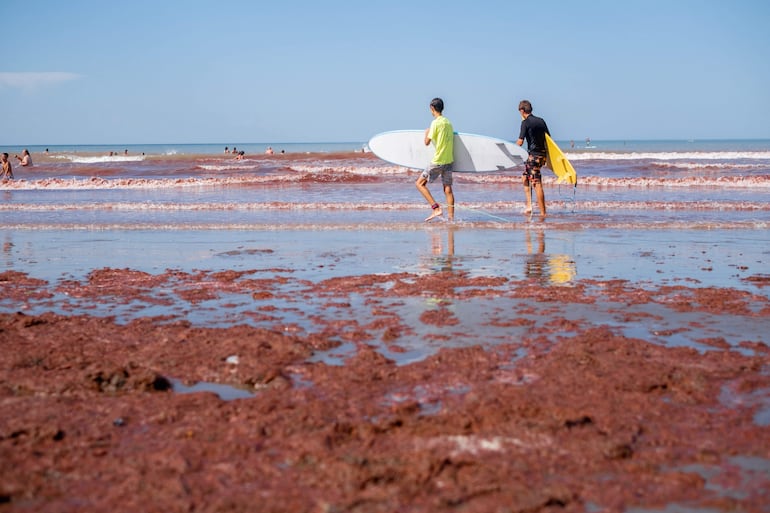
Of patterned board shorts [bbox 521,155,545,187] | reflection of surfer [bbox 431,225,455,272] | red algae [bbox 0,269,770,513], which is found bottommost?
red algae [bbox 0,269,770,513]

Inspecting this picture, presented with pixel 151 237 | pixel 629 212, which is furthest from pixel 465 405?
pixel 629 212

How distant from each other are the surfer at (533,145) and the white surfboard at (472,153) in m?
1.01

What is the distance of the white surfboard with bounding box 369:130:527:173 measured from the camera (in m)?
14.7

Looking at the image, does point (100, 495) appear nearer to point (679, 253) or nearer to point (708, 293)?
point (708, 293)

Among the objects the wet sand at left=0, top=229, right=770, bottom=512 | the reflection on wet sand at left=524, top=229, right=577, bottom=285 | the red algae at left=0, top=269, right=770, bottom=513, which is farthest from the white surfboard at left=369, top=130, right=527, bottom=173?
the red algae at left=0, top=269, right=770, bottom=513

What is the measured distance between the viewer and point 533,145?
1356cm

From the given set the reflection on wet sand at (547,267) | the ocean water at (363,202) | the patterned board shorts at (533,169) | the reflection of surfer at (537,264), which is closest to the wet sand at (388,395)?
the reflection on wet sand at (547,267)

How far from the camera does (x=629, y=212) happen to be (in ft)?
49.2

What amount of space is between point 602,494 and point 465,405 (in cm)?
100

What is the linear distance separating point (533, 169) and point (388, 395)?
33.3 feet

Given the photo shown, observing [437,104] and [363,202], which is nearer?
[437,104]

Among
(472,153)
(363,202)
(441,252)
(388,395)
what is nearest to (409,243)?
(441,252)

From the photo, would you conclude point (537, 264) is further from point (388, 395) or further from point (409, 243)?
point (388, 395)

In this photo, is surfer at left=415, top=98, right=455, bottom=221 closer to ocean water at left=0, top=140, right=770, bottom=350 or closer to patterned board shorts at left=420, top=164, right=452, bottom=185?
patterned board shorts at left=420, top=164, right=452, bottom=185
